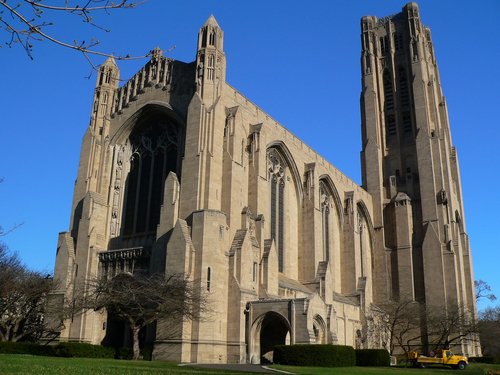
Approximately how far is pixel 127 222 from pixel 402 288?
30375 millimetres

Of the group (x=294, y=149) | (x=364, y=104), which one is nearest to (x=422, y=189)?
(x=364, y=104)

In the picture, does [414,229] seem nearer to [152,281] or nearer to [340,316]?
[340,316]

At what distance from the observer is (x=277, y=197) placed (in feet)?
144

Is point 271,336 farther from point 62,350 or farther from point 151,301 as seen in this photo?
point 62,350

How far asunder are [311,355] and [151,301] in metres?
9.22

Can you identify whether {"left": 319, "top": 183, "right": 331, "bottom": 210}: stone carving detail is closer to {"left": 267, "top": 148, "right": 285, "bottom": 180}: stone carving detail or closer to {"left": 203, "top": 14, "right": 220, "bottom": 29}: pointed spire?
{"left": 267, "top": 148, "right": 285, "bottom": 180}: stone carving detail

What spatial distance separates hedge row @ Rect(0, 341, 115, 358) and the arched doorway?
926cm

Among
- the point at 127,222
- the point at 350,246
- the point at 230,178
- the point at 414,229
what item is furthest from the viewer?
the point at 414,229

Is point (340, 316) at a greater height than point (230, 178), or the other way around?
point (230, 178)

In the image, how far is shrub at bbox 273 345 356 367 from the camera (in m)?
26.8

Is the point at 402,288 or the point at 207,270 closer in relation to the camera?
the point at 207,270

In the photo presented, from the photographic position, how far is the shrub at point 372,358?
102ft

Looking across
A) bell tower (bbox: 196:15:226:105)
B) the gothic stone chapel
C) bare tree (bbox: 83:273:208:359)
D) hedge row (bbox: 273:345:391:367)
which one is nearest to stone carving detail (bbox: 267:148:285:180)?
the gothic stone chapel

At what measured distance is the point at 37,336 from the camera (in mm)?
36719
